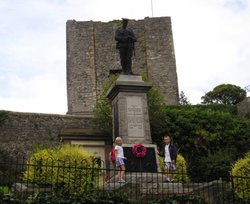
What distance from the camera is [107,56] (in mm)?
39500

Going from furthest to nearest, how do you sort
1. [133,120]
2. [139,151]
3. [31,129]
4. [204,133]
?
[31,129] → [204,133] → [133,120] → [139,151]

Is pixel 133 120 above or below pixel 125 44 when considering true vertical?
below

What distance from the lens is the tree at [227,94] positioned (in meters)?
51.1

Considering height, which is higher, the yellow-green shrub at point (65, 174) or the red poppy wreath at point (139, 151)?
the red poppy wreath at point (139, 151)

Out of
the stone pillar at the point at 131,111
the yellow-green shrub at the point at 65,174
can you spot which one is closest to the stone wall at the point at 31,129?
the yellow-green shrub at the point at 65,174

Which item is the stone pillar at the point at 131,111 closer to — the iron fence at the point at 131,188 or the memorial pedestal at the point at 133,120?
the memorial pedestal at the point at 133,120

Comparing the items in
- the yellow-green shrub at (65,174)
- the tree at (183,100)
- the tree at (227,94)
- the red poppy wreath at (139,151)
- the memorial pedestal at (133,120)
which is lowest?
the yellow-green shrub at (65,174)

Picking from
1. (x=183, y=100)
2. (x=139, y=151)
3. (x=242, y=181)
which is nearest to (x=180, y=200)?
(x=242, y=181)

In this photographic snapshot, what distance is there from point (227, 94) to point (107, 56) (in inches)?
680

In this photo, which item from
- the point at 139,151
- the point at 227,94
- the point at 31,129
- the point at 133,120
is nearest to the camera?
the point at 139,151

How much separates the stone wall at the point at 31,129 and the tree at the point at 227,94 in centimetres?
2621

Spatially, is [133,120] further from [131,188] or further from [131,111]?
[131,188]

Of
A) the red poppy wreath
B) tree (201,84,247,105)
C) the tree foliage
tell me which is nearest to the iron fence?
the red poppy wreath

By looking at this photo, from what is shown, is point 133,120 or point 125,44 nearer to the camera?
point 133,120
